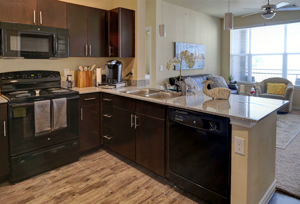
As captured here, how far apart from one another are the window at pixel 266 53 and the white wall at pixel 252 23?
0.18m

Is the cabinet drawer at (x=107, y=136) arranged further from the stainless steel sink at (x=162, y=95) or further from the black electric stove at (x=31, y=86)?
the stainless steel sink at (x=162, y=95)

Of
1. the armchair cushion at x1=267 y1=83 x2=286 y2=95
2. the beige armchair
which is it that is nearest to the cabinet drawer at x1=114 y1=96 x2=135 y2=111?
the beige armchair

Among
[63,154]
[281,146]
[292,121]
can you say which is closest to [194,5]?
[292,121]

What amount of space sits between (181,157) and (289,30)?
251 inches

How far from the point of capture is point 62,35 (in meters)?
3.11

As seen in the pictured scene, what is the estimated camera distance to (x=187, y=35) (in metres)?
6.29

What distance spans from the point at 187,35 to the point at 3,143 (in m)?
5.24

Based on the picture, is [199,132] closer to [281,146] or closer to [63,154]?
[63,154]

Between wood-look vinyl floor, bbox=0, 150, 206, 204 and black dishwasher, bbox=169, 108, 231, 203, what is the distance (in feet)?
0.77

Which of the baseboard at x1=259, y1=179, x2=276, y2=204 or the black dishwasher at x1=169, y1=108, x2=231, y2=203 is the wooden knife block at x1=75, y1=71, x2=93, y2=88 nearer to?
the black dishwasher at x1=169, y1=108, x2=231, y2=203

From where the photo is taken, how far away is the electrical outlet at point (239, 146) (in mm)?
1684

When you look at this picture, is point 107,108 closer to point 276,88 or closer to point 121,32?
point 121,32

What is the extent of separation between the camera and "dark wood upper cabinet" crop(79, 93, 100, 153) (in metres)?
3.15

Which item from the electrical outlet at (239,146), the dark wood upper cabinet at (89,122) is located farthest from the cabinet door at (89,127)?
the electrical outlet at (239,146)
